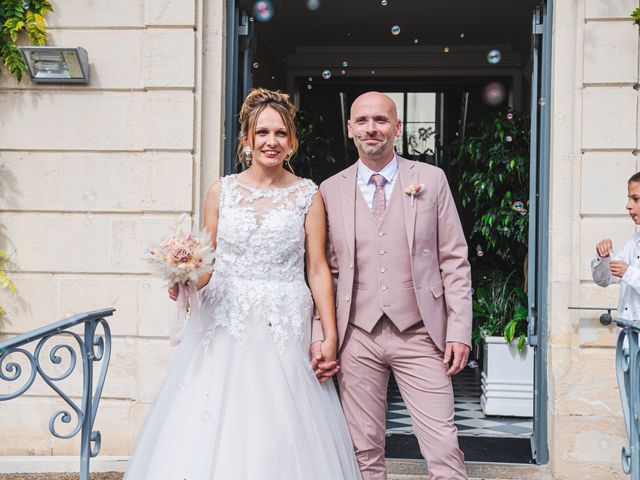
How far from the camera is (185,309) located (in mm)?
2955

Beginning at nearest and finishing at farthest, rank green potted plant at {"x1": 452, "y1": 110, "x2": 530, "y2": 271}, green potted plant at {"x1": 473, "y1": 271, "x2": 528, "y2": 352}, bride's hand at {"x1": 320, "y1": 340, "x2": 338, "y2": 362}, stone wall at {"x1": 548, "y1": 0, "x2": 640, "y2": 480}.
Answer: bride's hand at {"x1": 320, "y1": 340, "x2": 338, "y2": 362} < stone wall at {"x1": 548, "y1": 0, "x2": 640, "y2": 480} < green potted plant at {"x1": 473, "y1": 271, "x2": 528, "y2": 352} < green potted plant at {"x1": 452, "y1": 110, "x2": 530, "y2": 271}

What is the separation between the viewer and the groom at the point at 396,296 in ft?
9.63

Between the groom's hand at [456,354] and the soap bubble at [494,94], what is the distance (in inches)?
268

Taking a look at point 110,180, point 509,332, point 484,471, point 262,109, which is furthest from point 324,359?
point 509,332

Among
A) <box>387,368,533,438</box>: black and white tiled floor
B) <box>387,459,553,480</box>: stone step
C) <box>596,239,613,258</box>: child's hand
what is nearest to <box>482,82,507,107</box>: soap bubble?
<box>387,368,533,438</box>: black and white tiled floor

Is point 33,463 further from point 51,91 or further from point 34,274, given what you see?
point 51,91

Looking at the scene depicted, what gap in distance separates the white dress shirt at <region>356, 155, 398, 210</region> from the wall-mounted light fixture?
89.5 inches

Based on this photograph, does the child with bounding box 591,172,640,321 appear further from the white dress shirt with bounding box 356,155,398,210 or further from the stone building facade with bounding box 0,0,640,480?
the white dress shirt with bounding box 356,155,398,210

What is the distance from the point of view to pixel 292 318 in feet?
10.1

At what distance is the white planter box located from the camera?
5.81 meters

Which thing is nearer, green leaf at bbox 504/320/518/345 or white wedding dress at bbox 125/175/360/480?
white wedding dress at bbox 125/175/360/480

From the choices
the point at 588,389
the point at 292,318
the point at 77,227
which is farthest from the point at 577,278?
the point at 77,227

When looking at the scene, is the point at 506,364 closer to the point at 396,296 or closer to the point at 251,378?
the point at 396,296

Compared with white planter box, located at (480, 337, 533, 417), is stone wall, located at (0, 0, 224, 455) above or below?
above
